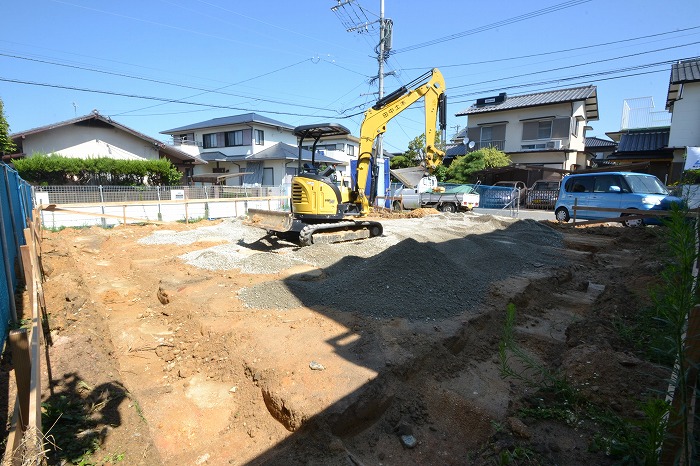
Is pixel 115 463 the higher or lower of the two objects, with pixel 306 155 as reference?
lower

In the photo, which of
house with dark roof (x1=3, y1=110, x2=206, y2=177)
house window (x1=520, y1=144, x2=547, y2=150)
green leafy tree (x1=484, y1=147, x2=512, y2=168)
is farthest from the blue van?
house with dark roof (x1=3, y1=110, x2=206, y2=177)

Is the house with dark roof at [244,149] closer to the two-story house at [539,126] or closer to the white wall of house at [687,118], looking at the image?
the two-story house at [539,126]

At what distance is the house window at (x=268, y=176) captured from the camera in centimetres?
2727

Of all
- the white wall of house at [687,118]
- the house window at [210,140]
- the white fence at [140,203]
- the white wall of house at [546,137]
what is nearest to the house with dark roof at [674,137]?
the white wall of house at [687,118]

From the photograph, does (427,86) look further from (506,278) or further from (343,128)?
(506,278)

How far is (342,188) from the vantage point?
392 inches

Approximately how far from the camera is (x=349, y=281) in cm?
578

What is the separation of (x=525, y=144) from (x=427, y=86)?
71.4 ft

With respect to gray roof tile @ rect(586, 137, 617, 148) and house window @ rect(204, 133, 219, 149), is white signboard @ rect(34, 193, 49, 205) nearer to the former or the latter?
house window @ rect(204, 133, 219, 149)

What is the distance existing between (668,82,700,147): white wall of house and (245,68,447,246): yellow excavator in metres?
16.5

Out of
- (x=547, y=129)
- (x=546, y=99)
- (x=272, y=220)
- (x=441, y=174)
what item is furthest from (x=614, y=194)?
(x=546, y=99)

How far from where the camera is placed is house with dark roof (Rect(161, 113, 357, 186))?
27.1 m

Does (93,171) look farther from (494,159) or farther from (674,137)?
(674,137)

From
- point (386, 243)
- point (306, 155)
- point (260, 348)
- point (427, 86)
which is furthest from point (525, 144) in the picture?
point (260, 348)
